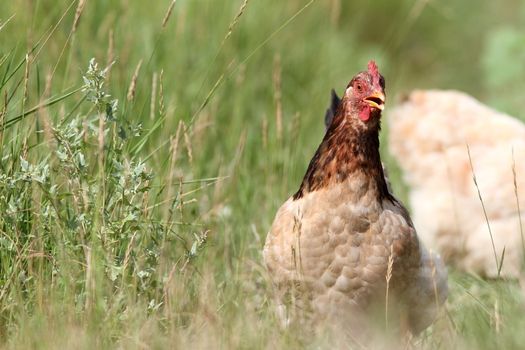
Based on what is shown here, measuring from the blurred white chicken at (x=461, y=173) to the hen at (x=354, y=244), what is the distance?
142cm

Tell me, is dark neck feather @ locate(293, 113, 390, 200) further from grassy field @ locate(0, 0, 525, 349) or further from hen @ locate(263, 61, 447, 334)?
grassy field @ locate(0, 0, 525, 349)

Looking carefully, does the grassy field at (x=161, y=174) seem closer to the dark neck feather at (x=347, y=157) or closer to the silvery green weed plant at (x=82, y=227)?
the silvery green weed plant at (x=82, y=227)

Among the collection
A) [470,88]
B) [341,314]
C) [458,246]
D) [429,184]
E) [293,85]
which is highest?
[470,88]

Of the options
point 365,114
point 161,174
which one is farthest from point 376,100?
point 161,174

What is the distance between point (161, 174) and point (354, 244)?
115cm

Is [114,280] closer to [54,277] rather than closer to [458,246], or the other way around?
[54,277]

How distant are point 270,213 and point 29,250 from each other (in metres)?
2.07

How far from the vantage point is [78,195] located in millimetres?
4043

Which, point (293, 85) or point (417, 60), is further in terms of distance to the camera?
point (417, 60)

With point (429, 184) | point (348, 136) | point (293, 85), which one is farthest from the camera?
point (293, 85)

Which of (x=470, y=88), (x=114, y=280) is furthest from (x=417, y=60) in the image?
(x=114, y=280)

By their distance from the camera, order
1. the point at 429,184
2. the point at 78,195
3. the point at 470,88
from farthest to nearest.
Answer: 1. the point at 470,88
2. the point at 429,184
3. the point at 78,195

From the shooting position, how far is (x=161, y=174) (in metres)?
4.91

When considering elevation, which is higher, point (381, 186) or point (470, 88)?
point (470, 88)
